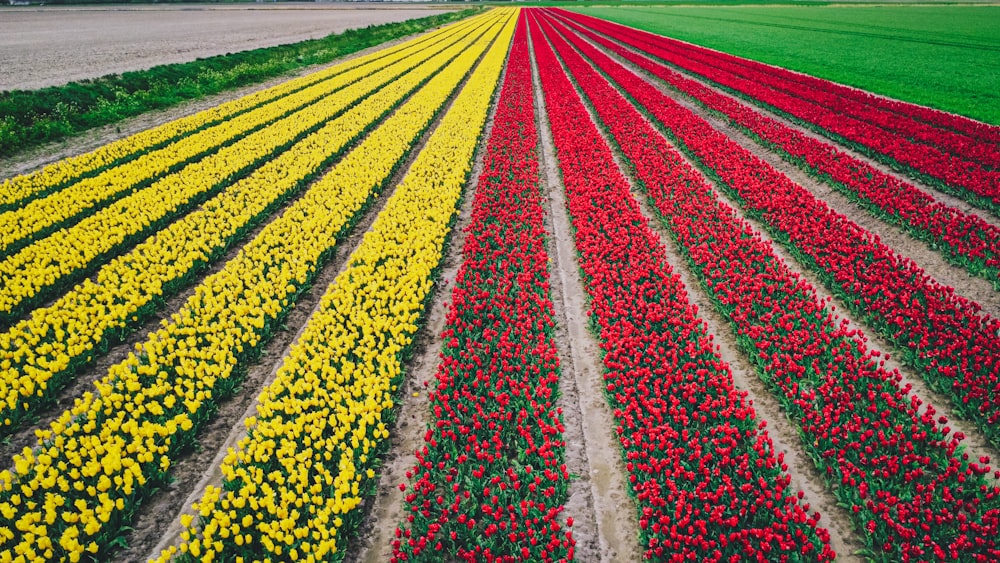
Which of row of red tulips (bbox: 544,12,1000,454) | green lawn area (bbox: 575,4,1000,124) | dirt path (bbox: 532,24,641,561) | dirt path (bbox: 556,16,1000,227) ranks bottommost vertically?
dirt path (bbox: 532,24,641,561)

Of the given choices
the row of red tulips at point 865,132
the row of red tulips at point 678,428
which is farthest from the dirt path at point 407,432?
the row of red tulips at point 865,132

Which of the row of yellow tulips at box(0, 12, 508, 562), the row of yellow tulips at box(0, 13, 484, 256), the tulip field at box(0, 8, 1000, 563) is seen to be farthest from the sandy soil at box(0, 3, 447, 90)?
the row of yellow tulips at box(0, 12, 508, 562)

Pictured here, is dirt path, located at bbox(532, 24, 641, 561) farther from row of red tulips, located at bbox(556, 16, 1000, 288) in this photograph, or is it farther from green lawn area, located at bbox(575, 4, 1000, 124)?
green lawn area, located at bbox(575, 4, 1000, 124)

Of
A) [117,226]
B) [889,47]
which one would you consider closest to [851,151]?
[117,226]

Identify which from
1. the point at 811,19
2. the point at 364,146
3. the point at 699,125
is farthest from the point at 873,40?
the point at 364,146

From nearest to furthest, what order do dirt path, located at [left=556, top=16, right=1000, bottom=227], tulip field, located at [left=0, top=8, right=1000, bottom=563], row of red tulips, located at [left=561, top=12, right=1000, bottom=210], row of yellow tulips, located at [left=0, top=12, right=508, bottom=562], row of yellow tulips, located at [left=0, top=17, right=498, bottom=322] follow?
row of yellow tulips, located at [left=0, top=12, right=508, bottom=562], tulip field, located at [left=0, top=8, right=1000, bottom=563], row of yellow tulips, located at [left=0, top=17, right=498, bottom=322], dirt path, located at [left=556, top=16, right=1000, bottom=227], row of red tulips, located at [left=561, top=12, right=1000, bottom=210]

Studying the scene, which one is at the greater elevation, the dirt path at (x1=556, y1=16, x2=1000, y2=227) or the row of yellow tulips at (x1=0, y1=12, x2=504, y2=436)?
the dirt path at (x1=556, y1=16, x2=1000, y2=227)

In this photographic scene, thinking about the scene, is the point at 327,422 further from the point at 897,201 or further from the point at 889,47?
the point at 889,47
